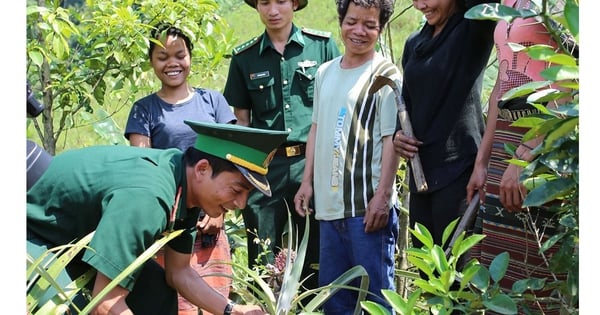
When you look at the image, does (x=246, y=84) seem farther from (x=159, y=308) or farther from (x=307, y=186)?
(x=159, y=308)

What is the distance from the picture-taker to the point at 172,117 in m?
4.40

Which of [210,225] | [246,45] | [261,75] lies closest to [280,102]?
[261,75]

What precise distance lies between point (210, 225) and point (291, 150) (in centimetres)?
58

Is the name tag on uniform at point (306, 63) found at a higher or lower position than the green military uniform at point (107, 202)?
higher

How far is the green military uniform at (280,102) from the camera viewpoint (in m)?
4.53

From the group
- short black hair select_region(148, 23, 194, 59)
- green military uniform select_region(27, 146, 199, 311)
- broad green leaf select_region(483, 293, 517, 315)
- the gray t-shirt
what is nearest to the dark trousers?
the gray t-shirt

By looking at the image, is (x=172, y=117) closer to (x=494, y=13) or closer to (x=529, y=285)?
(x=529, y=285)

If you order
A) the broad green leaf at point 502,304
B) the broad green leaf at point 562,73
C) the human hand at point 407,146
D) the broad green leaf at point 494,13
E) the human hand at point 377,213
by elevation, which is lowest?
the human hand at point 377,213

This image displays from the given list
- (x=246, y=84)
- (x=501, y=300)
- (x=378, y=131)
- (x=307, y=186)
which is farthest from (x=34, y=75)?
(x=501, y=300)

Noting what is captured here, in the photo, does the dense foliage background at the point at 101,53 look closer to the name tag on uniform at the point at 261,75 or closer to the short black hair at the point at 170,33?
the short black hair at the point at 170,33

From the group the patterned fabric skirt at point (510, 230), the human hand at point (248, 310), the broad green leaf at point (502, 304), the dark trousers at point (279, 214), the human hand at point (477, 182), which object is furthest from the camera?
the dark trousers at point (279, 214)

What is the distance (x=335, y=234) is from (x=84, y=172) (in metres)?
1.27

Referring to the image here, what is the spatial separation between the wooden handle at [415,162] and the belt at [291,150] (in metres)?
0.89

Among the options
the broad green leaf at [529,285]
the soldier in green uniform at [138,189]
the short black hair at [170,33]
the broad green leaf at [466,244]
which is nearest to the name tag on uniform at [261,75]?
the short black hair at [170,33]
